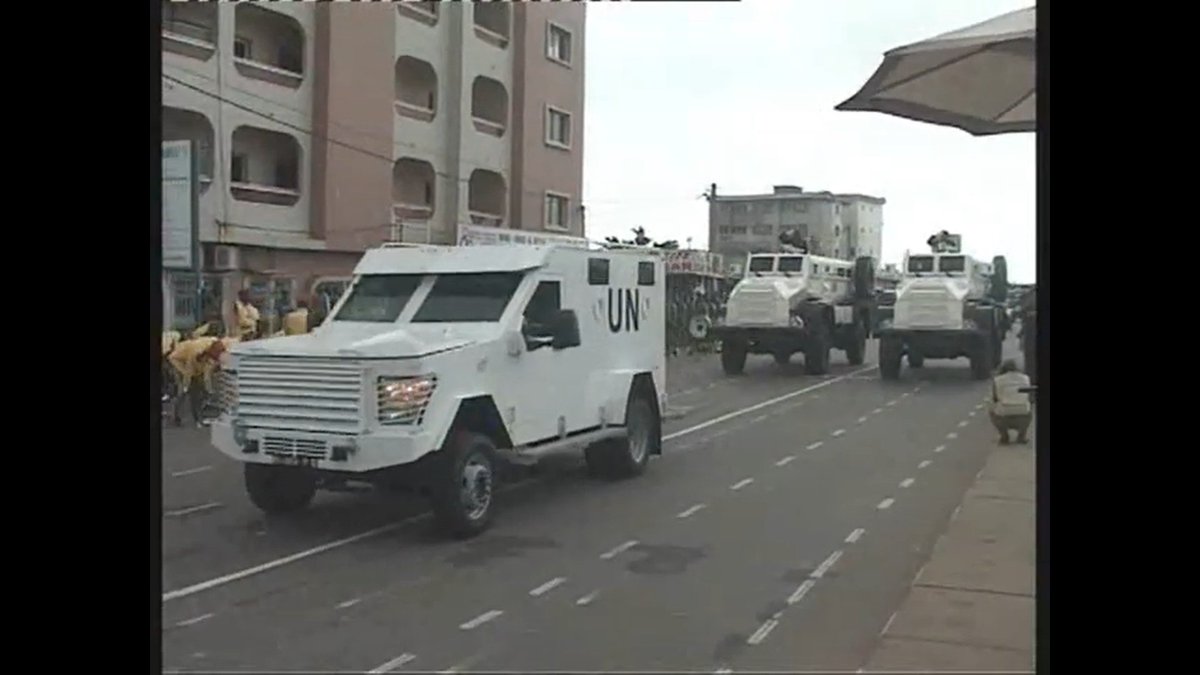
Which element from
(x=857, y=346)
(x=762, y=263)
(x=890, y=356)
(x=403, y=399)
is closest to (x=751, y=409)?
(x=857, y=346)

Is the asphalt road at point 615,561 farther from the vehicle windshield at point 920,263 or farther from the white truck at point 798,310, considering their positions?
the vehicle windshield at point 920,263

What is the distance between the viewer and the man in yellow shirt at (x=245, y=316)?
485 centimetres

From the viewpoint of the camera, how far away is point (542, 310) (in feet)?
19.8

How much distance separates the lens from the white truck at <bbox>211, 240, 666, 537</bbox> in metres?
5.17

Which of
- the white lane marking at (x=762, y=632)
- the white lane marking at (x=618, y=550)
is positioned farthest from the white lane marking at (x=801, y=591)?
the white lane marking at (x=618, y=550)

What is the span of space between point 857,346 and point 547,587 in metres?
4.07

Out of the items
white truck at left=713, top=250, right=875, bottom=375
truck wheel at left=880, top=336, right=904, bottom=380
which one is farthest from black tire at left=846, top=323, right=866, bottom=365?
truck wheel at left=880, top=336, right=904, bottom=380

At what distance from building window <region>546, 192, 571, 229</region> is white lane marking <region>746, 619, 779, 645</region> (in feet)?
6.38

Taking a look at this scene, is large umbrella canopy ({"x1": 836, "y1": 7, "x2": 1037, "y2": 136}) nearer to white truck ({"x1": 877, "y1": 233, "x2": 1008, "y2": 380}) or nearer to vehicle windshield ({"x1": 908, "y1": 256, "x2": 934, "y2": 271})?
vehicle windshield ({"x1": 908, "y1": 256, "x2": 934, "y2": 271})

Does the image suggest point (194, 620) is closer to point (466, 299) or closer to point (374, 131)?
point (374, 131)
